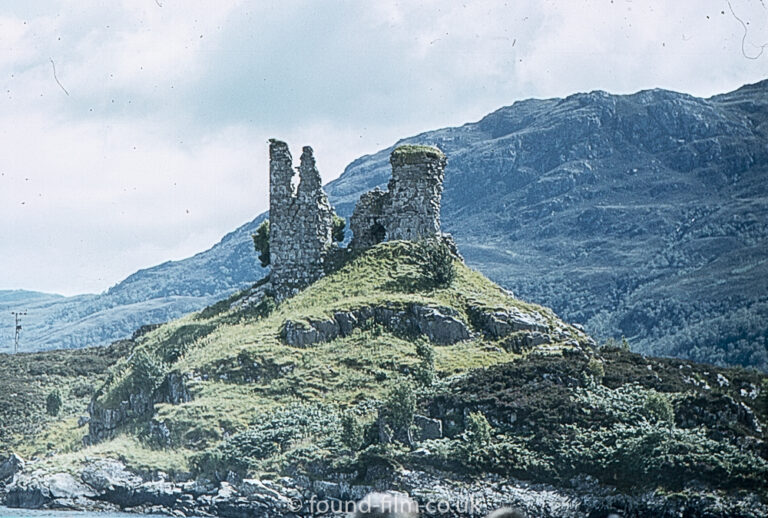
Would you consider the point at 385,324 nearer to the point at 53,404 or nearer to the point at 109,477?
the point at 109,477

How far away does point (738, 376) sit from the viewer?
6288 cm

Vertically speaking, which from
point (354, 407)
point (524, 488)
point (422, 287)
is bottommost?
point (524, 488)

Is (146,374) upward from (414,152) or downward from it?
downward

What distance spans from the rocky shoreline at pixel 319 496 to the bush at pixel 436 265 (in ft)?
61.1

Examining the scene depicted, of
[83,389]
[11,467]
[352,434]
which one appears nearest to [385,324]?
[352,434]

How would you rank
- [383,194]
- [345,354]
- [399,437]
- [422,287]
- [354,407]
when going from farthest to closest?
[383,194] → [422,287] → [345,354] → [354,407] → [399,437]

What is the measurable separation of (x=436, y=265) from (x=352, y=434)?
57.2ft

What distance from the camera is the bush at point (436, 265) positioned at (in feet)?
230

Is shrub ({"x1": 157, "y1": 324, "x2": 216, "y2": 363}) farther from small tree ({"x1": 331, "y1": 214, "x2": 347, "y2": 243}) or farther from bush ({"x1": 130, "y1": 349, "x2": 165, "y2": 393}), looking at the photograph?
small tree ({"x1": 331, "y1": 214, "x2": 347, "y2": 243})

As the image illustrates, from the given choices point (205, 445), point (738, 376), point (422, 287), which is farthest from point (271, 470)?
point (738, 376)

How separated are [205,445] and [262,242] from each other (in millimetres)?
25616

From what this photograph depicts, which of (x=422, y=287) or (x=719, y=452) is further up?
(x=422, y=287)

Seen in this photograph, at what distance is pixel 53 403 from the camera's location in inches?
3248

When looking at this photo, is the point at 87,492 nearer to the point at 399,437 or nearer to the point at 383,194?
the point at 399,437
